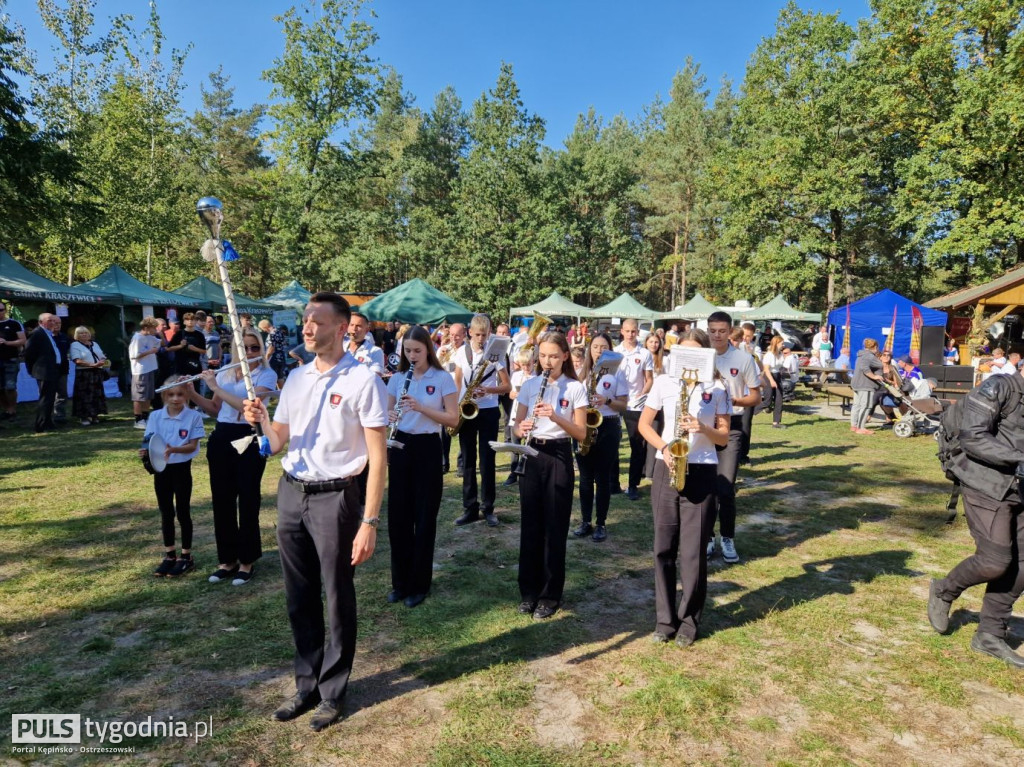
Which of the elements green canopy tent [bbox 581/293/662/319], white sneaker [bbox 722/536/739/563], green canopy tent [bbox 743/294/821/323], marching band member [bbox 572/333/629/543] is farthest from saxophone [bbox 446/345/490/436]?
green canopy tent [bbox 743/294/821/323]

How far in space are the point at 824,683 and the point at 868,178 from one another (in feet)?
126

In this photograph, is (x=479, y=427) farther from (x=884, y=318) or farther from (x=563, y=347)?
(x=884, y=318)

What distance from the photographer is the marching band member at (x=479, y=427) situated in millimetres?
6855

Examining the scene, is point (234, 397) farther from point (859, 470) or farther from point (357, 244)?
point (357, 244)

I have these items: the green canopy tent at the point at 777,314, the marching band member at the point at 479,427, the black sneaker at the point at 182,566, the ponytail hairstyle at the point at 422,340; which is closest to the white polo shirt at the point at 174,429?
the black sneaker at the point at 182,566

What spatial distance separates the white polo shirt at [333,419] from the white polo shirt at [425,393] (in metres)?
1.67

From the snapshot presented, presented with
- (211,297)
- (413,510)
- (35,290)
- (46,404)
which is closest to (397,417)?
(413,510)

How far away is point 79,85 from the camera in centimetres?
2261

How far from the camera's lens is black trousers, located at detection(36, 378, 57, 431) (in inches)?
440

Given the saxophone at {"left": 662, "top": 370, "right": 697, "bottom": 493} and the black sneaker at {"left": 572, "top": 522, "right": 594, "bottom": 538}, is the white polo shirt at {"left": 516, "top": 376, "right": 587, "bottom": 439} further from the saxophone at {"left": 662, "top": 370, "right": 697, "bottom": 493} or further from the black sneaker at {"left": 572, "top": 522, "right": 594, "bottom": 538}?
the black sneaker at {"left": 572, "top": 522, "right": 594, "bottom": 538}

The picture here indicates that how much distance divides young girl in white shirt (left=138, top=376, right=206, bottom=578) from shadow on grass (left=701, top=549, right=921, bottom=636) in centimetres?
429

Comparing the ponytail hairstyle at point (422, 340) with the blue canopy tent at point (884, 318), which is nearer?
the ponytail hairstyle at point (422, 340)

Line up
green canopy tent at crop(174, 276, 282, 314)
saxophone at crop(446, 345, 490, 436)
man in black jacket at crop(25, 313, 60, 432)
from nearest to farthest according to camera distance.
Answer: saxophone at crop(446, 345, 490, 436) → man in black jacket at crop(25, 313, 60, 432) → green canopy tent at crop(174, 276, 282, 314)

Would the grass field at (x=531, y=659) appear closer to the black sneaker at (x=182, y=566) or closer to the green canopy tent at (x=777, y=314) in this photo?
the black sneaker at (x=182, y=566)
